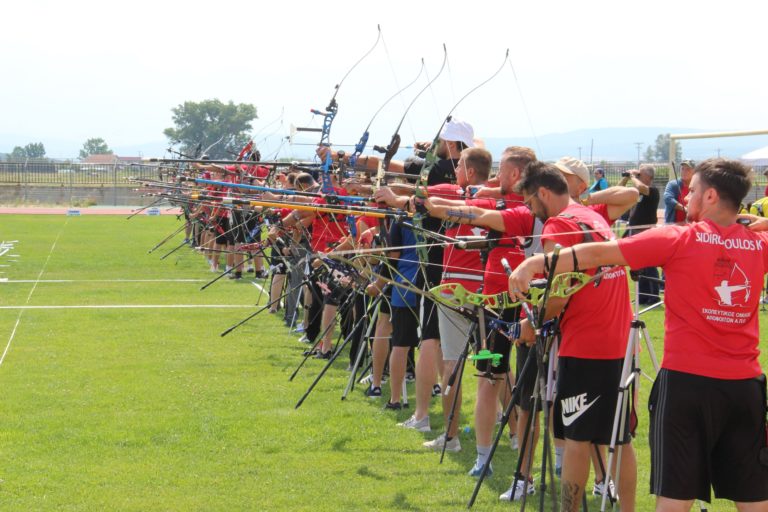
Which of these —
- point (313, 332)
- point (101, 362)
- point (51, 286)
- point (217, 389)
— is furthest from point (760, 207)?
point (51, 286)

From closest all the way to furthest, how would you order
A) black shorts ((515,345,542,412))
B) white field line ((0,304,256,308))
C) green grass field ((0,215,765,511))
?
1. black shorts ((515,345,542,412))
2. green grass field ((0,215,765,511))
3. white field line ((0,304,256,308))

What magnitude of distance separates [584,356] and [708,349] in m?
0.78

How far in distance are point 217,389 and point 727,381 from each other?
18.2 feet

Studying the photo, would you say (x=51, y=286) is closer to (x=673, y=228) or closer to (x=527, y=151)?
(x=527, y=151)

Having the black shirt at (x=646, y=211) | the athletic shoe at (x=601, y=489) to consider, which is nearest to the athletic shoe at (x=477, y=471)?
the athletic shoe at (x=601, y=489)

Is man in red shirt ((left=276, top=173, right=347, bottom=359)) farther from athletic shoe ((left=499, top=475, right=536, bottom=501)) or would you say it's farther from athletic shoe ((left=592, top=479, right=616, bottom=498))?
athletic shoe ((left=592, top=479, right=616, bottom=498))

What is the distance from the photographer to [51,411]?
769 centimetres

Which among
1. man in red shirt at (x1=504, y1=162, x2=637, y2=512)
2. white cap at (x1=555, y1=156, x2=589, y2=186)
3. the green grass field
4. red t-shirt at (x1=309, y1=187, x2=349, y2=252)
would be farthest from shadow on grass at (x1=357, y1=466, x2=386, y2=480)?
red t-shirt at (x1=309, y1=187, x2=349, y2=252)

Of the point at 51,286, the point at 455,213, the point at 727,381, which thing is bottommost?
the point at 51,286

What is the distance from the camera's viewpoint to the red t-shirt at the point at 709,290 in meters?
3.83

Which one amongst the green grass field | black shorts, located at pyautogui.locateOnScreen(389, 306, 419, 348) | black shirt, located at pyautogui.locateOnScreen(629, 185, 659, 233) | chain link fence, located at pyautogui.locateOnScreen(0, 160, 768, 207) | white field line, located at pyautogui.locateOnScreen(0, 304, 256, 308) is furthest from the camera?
chain link fence, located at pyautogui.locateOnScreen(0, 160, 768, 207)

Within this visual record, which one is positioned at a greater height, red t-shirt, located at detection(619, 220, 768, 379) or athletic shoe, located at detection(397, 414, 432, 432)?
red t-shirt, located at detection(619, 220, 768, 379)

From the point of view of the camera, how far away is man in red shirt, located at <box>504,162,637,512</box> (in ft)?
14.9

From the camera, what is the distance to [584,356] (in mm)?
4551
